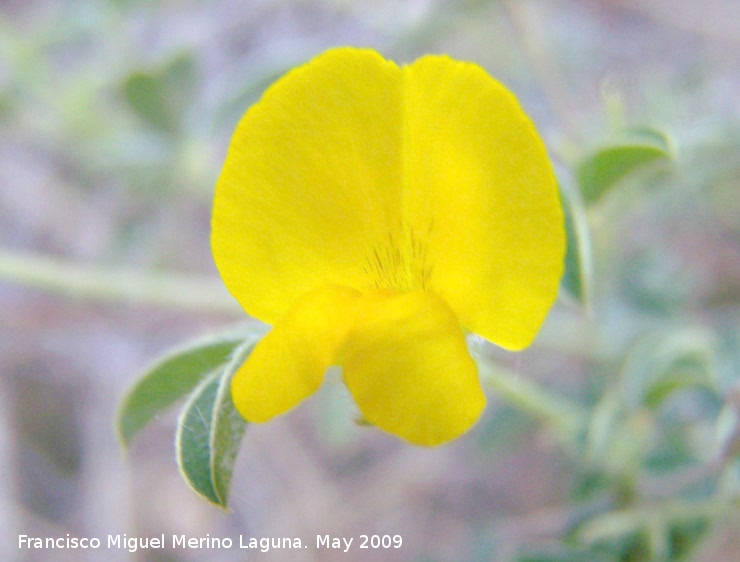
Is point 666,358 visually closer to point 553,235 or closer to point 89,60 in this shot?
point 553,235

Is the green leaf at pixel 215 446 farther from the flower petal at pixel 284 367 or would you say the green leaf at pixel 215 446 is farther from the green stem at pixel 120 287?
the green stem at pixel 120 287

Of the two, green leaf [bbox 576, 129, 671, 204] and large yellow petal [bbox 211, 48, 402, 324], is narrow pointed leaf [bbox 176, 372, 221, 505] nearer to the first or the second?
large yellow petal [bbox 211, 48, 402, 324]

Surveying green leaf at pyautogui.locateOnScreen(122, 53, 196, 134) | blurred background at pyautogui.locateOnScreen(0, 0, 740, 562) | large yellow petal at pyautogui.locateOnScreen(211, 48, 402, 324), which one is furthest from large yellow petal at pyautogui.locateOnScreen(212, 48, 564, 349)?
green leaf at pyautogui.locateOnScreen(122, 53, 196, 134)

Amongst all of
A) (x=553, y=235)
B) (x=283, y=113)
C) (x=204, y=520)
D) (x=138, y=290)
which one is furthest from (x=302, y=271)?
(x=204, y=520)

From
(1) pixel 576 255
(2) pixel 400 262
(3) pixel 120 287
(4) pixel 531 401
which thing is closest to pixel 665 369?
(4) pixel 531 401

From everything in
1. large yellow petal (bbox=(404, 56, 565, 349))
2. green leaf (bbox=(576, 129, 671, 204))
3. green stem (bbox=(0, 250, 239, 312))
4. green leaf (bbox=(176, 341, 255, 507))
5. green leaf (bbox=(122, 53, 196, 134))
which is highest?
green leaf (bbox=(122, 53, 196, 134))

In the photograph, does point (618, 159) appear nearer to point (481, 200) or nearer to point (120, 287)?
point (481, 200)

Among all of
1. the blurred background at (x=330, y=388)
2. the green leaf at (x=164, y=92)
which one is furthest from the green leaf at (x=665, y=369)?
the green leaf at (x=164, y=92)
